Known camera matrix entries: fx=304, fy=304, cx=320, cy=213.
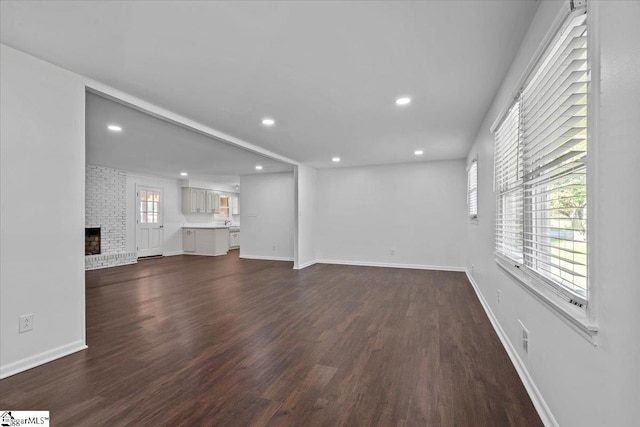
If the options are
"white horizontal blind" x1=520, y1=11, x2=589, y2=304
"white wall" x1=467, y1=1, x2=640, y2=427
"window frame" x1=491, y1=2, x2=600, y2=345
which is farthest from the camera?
A: "white horizontal blind" x1=520, y1=11, x2=589, y2=304

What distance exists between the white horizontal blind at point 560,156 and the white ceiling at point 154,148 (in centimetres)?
394

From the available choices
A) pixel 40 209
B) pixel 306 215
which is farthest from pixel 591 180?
pixel 306 215

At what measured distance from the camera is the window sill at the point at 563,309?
1.20 metres

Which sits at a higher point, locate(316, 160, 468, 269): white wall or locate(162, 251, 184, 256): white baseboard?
locate(316, 160, 468, 269): white wall

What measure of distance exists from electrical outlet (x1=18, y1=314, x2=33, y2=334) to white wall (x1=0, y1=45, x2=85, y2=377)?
1.2 inches

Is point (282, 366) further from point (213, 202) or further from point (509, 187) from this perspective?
point (213, 202)

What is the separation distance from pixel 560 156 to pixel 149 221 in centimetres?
967

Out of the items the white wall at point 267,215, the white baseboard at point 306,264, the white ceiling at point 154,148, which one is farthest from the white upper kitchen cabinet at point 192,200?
the white baseboard at point 306,264

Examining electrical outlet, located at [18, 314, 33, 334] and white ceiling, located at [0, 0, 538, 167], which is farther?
electrical outlet, located at [18, 314, 33, 334]

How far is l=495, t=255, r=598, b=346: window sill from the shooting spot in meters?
1.20

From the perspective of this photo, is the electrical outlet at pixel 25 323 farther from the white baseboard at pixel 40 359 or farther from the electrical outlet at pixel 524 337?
the electrical outlet at pixel 524 337

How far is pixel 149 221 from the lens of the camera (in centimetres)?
892

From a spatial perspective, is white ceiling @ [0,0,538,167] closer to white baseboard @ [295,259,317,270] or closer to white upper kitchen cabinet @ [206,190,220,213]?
white baseboard @ [295,259,317,270]

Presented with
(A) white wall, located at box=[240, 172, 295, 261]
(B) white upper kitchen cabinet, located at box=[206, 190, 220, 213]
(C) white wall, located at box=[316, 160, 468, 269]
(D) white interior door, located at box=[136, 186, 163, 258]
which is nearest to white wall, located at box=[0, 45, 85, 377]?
(C) white wall, located at box=[316, 160, 468, 269]
